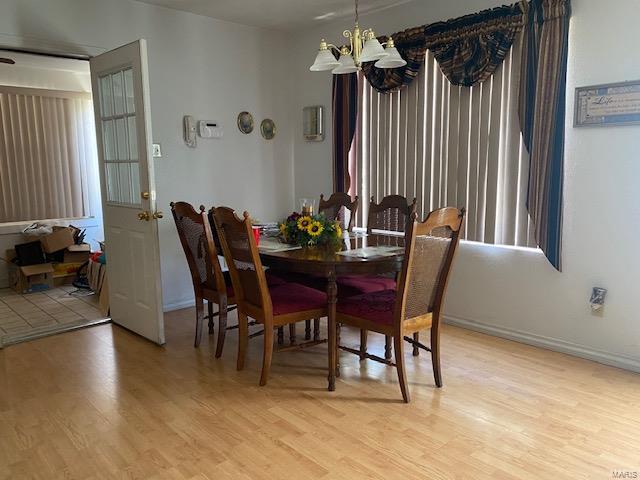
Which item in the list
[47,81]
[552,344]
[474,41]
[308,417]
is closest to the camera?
[308,417]

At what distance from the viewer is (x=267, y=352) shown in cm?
277

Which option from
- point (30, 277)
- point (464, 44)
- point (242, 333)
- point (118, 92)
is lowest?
point (30, 277)

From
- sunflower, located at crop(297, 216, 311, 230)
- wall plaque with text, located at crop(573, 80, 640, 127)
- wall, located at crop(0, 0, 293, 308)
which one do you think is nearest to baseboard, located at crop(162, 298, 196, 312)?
wall, located at crop(0, 0, 293, 308)

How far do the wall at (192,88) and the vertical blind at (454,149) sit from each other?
1031 millimetres

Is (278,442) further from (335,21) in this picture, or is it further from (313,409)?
(335,21)

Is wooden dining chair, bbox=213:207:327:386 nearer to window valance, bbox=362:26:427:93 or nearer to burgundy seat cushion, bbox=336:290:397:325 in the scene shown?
burgundy seat cushion, bbox=336:290:397:325

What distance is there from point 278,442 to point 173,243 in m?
2.53

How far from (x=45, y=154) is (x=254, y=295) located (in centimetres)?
436

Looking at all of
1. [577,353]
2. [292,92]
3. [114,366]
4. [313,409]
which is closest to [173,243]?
[114,366]

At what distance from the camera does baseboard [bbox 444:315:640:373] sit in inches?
119

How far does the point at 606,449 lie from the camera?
217 centimetres

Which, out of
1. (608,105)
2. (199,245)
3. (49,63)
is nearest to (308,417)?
Result: (199,245)

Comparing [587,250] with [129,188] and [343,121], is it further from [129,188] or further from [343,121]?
[129,188]

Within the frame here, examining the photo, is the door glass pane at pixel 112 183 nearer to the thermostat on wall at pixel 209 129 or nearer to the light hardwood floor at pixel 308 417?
the thermostat on wall at pixel 209 129
